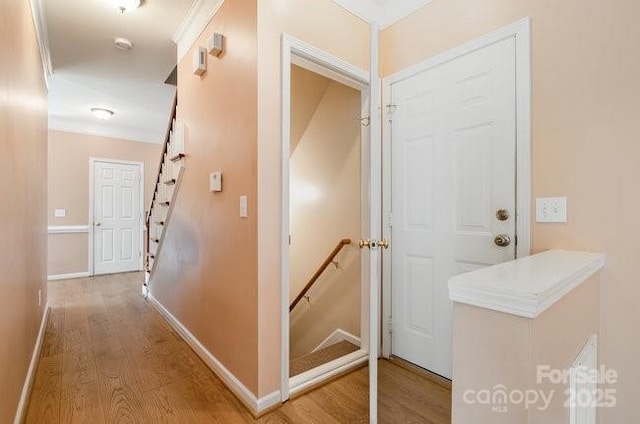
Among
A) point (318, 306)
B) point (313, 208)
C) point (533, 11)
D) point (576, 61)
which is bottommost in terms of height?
point (318, 306)

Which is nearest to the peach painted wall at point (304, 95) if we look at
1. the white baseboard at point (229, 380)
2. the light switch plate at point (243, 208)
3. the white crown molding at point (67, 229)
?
the light switch plate at point (243, 208)

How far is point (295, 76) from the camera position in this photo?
9.70ft

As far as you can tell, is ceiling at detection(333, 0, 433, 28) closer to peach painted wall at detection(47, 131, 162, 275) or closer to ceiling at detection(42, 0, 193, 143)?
ceiling at detection(42, 0, 193, 143)

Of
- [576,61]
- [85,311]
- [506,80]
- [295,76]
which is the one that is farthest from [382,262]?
[85,311]

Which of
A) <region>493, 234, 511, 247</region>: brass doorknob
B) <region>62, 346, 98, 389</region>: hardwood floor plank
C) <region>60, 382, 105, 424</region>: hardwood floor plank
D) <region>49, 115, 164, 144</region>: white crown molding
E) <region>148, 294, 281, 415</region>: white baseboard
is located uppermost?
<region>49, 115, 164, 144</region>: white crown molding

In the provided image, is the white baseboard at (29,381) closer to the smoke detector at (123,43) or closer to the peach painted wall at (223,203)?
the peach painted wall at (223,203)

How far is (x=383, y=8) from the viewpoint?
2.29 metres

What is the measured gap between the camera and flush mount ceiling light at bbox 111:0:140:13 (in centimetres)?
221

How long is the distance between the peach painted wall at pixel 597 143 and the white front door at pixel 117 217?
20.3 feet

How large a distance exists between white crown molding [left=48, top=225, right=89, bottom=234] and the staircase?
7.25ft

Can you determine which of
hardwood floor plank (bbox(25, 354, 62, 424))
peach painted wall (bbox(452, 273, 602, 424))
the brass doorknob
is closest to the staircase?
hardwood floor plank (bbox(25, 354, 62, 424))

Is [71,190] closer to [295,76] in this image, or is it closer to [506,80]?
[295,76]

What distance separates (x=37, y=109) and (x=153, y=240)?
1.80 meters

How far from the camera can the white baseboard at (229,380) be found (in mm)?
1686
